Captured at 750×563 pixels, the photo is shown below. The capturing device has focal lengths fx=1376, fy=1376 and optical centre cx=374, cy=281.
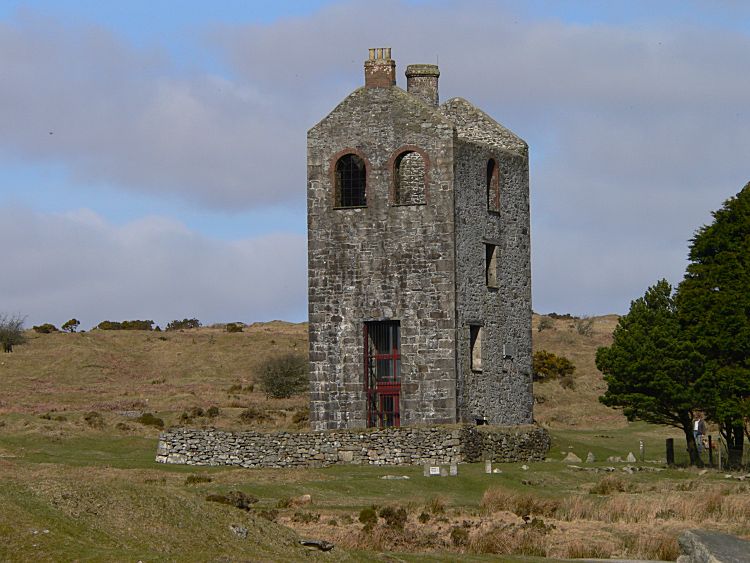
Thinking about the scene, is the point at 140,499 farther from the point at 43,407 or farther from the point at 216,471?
the point at 43,407

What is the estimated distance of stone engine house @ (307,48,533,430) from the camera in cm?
4656

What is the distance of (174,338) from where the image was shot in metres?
111

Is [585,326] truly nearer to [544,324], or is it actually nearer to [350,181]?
[544,324]

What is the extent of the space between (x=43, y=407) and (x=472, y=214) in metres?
29.9

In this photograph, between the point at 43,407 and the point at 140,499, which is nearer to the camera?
the point at 140,499

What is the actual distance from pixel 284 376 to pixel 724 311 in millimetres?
38771

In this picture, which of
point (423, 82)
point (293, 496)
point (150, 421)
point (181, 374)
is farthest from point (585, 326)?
point (293, 496)

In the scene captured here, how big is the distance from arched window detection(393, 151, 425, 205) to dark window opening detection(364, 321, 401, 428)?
15.2 feet

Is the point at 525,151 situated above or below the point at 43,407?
above

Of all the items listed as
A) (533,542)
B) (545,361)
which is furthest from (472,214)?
(545,361)

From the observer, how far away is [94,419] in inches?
2319

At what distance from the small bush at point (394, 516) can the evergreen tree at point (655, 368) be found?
17.1m

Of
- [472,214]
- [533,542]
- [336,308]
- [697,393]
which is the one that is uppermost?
[472,214]

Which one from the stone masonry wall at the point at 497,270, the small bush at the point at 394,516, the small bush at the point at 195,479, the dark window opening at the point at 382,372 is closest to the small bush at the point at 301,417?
the dark window opening at the point at 382,372
